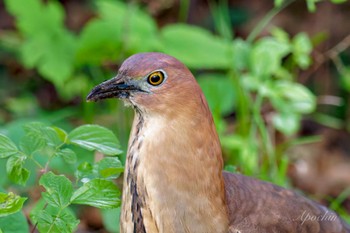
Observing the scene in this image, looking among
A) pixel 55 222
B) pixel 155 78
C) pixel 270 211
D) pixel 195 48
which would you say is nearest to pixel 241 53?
pixel 195 48

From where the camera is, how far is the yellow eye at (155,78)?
2.88 meters

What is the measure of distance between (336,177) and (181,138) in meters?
2.86

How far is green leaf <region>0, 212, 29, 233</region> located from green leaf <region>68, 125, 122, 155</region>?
346 mm

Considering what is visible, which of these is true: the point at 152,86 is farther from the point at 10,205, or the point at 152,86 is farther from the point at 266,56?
the point at 266,56

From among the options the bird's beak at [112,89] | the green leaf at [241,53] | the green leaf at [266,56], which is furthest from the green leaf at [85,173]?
the green leaf at [241,53]

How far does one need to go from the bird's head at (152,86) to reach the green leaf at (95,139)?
0.36 ft

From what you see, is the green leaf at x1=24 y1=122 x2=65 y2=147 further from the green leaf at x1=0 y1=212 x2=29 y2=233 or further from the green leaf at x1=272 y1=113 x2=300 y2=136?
the green leaf at x1=272 y1=113 x2=300 y2=136

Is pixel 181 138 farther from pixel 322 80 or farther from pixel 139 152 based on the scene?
pixel 322 80

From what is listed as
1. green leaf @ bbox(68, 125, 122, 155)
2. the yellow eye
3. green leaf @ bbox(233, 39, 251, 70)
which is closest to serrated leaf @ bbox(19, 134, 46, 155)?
green leaf @ bbox(68, 125, 122, 155)

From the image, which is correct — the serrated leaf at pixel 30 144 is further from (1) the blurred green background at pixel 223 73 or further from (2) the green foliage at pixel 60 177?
(1) the blurred green background at pixel 223 73

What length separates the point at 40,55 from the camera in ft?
16.6

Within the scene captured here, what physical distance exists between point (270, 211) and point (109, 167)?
0.65 meters

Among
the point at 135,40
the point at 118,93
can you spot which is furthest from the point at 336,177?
the point at 118,93

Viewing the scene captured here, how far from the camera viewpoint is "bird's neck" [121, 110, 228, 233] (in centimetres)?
283
